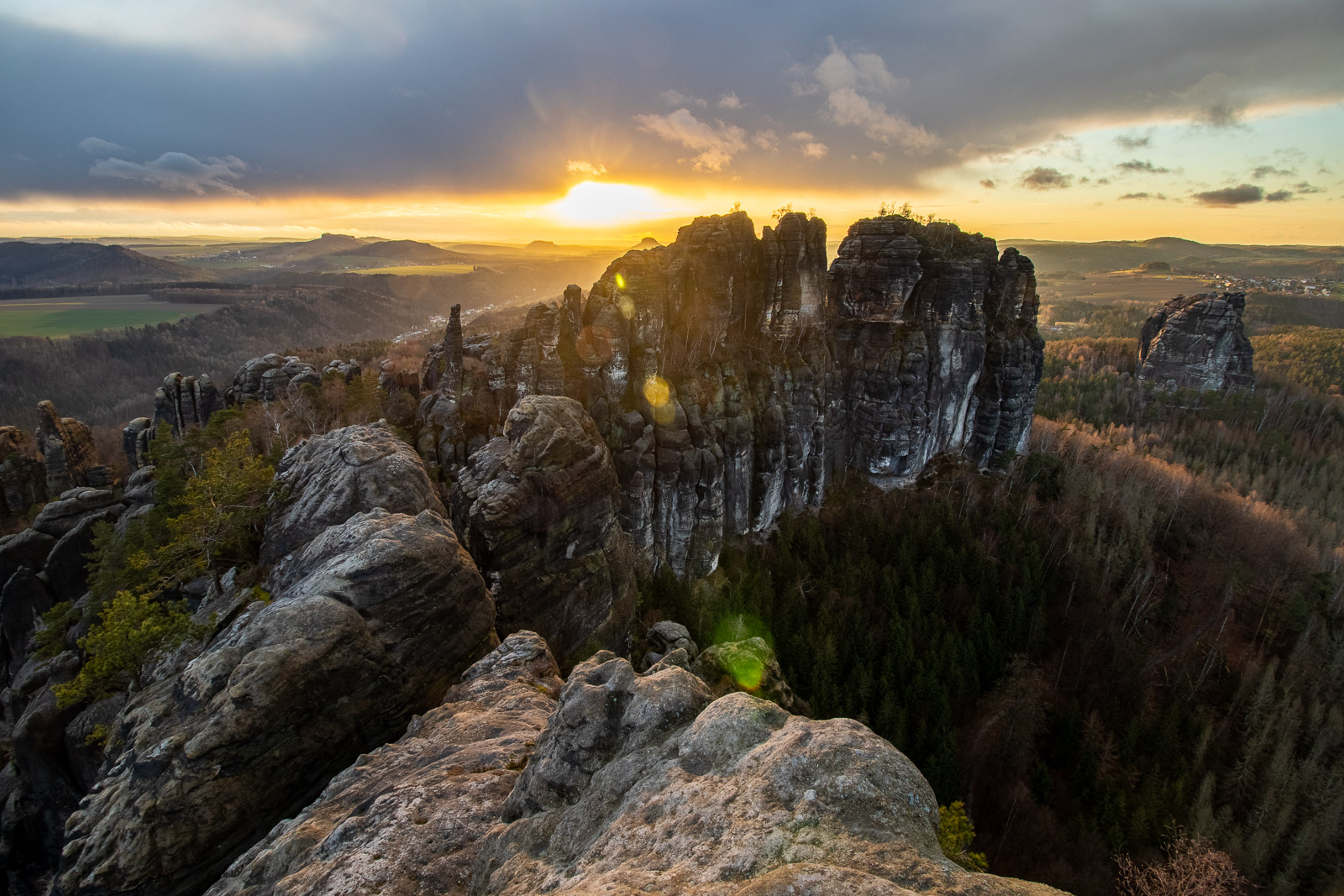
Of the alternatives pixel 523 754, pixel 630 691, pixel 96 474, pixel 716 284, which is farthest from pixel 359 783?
pixel 96 474

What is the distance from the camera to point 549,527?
2384 cm

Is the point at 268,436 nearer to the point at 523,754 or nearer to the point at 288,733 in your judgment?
the point at 288,733

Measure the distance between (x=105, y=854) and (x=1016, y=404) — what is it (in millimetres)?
79998

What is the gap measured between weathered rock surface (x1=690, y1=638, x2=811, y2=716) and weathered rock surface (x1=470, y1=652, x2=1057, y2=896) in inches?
274

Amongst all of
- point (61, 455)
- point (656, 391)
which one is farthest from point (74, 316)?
point (656, 391)

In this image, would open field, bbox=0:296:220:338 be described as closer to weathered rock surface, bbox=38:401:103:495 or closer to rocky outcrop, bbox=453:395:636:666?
weathered rock surface, bbox=38:401:103:495

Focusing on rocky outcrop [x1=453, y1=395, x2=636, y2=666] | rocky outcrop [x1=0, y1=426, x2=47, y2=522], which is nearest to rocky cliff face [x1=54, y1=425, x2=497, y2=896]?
rocky outcrop [x1=453, y1=395, x2=636, y2=666]

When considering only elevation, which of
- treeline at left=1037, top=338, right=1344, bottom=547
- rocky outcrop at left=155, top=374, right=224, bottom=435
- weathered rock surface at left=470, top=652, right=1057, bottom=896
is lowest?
treeline at left=1037, top=338, right=1344, bottom=547

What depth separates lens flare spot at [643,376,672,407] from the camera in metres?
46.0

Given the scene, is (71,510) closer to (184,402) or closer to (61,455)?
(61,455)

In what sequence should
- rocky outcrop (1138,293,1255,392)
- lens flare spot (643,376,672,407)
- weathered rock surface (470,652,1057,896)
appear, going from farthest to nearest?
rocky outcrop (1138,293,1255,392)
lens flare spot (643,376,672,407)
weathered rock surface (470,652,1057,896)

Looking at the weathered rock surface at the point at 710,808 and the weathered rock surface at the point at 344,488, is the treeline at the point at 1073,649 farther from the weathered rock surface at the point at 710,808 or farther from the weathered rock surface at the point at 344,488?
the weathered rock surface at the point at 710,808

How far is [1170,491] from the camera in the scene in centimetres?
6544

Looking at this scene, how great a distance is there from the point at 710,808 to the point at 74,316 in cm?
24789
